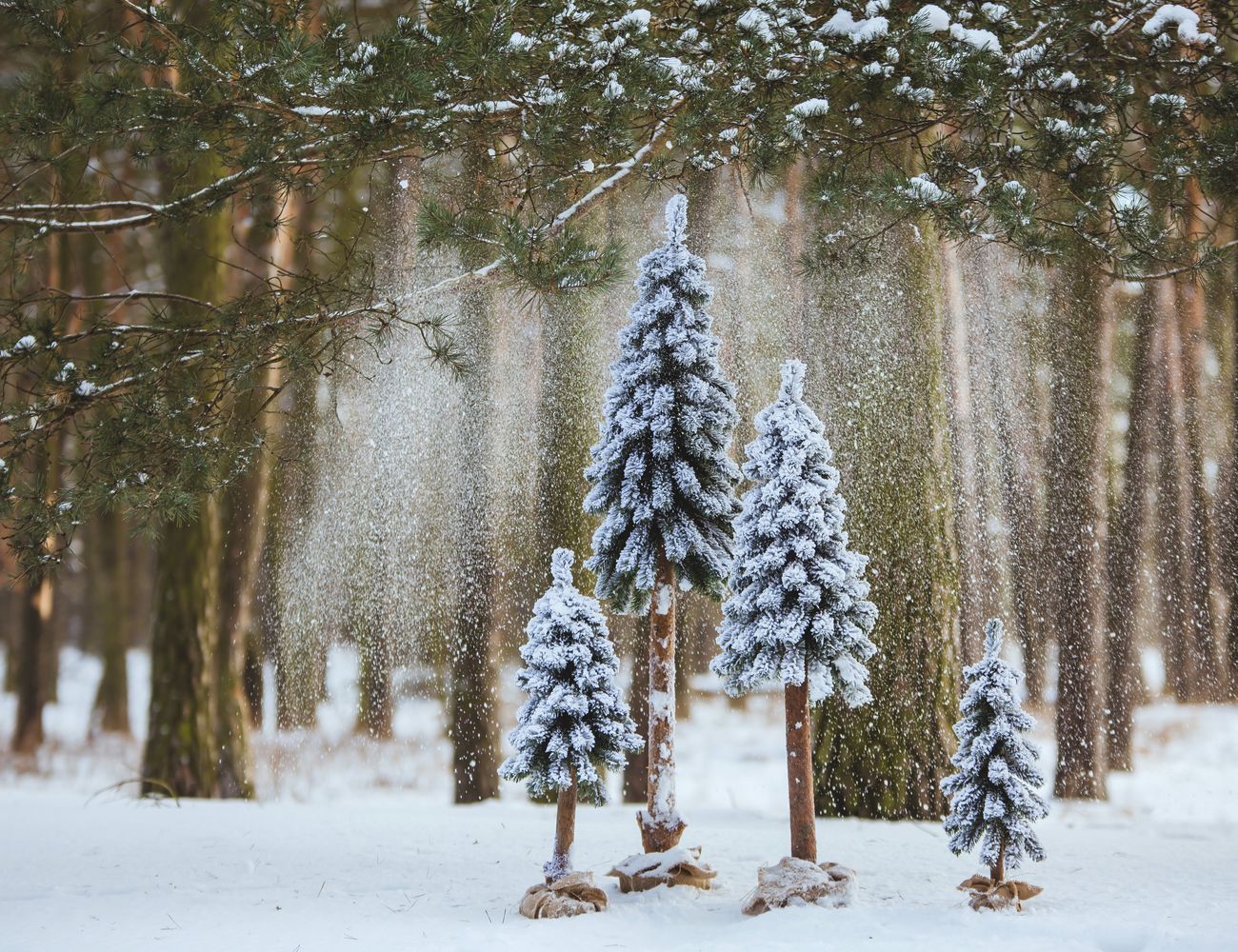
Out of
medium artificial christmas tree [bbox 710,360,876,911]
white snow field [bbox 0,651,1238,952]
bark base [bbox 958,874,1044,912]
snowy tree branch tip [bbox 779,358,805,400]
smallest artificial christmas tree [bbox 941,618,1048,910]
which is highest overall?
snowy tree branch tip [bbox 779,358,805,400]

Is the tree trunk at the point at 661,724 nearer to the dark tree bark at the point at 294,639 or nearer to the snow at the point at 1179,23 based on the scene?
the snow at the point at 1179,23

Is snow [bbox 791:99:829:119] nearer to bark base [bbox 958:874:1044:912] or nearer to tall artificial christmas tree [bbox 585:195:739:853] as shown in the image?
tall artificial christmas tree [bbox 585:195:739:853]

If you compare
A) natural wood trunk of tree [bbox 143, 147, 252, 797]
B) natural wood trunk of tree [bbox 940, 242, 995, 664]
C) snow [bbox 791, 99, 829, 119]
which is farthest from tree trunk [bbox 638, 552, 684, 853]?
natural wood trunk of tree [bbox 143, 147, 252, 797]

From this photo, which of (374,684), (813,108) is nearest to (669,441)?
(813,108)

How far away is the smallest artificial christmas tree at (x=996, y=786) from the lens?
5367mm

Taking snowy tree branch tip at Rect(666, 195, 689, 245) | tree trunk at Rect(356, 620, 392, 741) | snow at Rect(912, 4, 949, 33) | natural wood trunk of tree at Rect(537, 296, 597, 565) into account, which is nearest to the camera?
snow at Rect(912, 4, 949, 33)

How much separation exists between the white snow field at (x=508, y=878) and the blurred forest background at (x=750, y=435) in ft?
3.54

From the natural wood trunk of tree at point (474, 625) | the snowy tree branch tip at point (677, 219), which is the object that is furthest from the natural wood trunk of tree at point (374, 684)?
the snowy tree branch tip at point (677, 219)

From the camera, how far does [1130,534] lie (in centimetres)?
1116

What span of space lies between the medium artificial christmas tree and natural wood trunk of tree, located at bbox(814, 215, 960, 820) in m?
2.44

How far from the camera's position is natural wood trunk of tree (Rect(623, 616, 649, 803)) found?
9734 millimetres

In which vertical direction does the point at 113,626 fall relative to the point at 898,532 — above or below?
below

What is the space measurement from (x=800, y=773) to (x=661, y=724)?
2.98 ft

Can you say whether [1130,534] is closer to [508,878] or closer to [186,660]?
[508,878]
